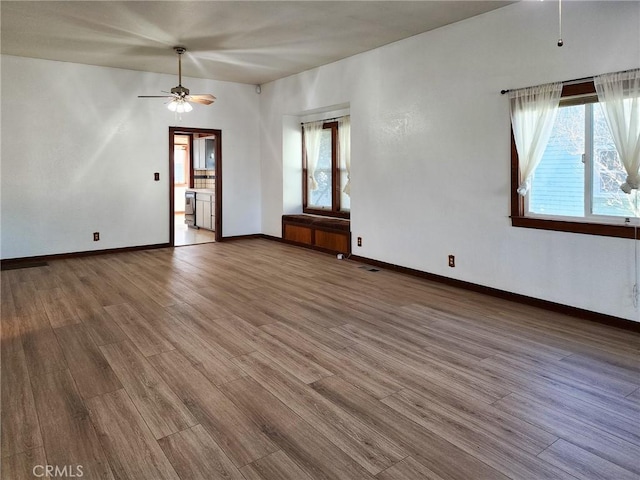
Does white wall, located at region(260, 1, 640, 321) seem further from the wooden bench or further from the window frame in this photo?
the wooden bench

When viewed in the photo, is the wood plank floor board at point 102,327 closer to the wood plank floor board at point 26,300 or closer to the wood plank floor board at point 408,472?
the wood plank floor board at point 26,300

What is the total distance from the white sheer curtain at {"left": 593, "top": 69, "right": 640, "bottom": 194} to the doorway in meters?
6.00

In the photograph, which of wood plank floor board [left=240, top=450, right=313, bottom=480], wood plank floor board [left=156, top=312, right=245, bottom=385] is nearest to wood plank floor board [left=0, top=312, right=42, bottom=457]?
wood plank floor board [left=156, top=312, right=245, bottom=385]

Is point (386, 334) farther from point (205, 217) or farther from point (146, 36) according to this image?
point (205, 217)

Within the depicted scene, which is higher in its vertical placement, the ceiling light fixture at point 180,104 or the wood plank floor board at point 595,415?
the ceiling light fixture at point 180,104

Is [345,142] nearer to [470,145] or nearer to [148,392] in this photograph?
[470,145]

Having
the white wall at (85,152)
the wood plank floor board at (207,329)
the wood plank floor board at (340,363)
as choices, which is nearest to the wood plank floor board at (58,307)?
the wood plank floor board at (207,329)

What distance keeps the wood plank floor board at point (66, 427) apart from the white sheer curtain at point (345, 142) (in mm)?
4825

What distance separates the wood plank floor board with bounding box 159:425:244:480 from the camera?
72.6 inches

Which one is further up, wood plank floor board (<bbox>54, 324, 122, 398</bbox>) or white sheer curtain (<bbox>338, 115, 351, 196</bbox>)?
white sheer curtain (<bbox>338, 115, 351, 196</bbox>)

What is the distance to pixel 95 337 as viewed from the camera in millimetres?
3395

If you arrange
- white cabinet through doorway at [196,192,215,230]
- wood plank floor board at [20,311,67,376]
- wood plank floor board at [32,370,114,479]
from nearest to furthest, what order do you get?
wood plank floor board at [32,370,114,479], wood plank floor board at [20,311,67,376], white cabinet through doorway at [196,192,215,230]

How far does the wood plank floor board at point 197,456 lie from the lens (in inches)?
72.6

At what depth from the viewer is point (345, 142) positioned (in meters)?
6.82
